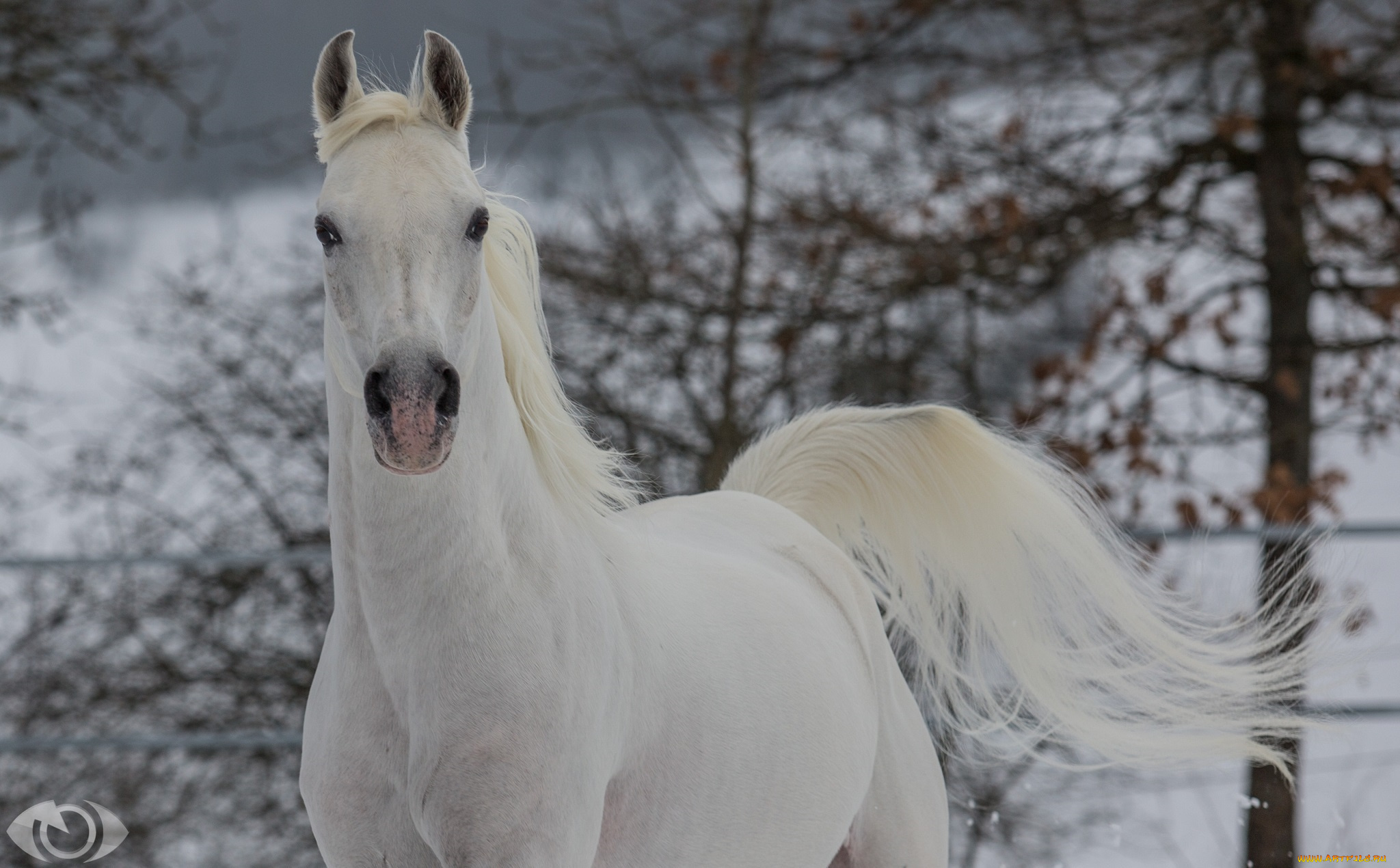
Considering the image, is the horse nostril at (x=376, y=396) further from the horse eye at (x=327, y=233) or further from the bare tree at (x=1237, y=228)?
the bare tree at (x=1237, y=228)

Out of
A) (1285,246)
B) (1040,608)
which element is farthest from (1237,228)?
(1040,608)

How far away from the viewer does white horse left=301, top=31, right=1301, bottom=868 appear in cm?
144

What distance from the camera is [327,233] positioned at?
1.45 metres

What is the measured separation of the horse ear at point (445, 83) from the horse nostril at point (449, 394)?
433 millimetres

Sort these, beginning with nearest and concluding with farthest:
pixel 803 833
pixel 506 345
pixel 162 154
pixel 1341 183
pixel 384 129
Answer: pixel 384 129 → pixel 506 345 → pixel 803 833 → pixel 1341 183 → pixel 162 154

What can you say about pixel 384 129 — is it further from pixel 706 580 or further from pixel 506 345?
pixel 706 580

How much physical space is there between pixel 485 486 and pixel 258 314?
16.3 feet

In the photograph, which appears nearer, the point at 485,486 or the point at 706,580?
the point at 485,486

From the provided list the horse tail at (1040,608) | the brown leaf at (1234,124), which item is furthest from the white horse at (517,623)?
the brown leaf at (1234,124)

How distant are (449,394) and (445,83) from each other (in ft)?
1.65

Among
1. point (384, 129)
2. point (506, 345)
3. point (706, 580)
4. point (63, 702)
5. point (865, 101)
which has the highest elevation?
point (865, 101)

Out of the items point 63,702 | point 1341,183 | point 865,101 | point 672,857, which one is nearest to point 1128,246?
point 1341,183

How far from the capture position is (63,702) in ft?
19.4

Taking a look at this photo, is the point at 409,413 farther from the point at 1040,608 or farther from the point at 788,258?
the point at 788,258
